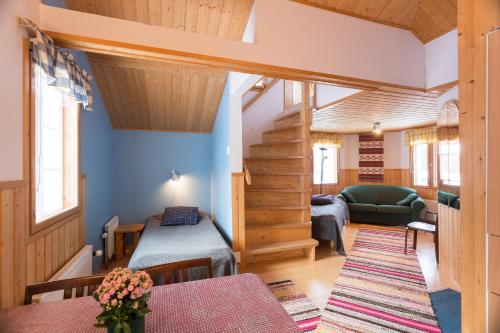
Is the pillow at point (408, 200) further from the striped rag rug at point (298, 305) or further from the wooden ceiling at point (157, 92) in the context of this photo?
the wooden ceiling at point (157, 92)

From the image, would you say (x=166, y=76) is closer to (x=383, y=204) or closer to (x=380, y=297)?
(x=380, y=297)

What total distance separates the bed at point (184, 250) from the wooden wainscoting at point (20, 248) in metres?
0.71

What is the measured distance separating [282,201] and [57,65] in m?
3.04

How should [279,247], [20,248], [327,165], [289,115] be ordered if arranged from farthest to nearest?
[327,165], [289,115], [279,247], [20,248]

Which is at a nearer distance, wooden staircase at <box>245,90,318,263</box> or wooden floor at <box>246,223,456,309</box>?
wooden floor at <box>246,223,456,309</box>

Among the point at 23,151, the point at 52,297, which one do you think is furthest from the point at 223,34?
the point at 52,297

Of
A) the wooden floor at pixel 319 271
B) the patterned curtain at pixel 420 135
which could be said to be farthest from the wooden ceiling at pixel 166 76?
the patterned curtain at pixel 420 135

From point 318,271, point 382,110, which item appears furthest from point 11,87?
point 382,110

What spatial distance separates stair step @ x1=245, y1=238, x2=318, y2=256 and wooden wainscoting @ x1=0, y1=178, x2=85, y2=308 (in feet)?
6.60

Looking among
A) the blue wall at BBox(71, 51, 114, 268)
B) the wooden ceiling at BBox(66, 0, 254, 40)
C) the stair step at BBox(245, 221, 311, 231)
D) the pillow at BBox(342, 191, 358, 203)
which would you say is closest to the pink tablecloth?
the blue wall at BBox(71, 51, 114, 268)

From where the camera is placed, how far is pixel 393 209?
16.7ft

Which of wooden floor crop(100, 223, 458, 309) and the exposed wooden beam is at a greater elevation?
the exposed wooden beam

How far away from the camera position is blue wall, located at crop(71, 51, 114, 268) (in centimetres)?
256

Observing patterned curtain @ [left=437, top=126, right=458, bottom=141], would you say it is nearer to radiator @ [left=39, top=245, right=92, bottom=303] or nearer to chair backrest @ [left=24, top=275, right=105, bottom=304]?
chair backrest @ [left=24, top=275, right=105, bottom=304]
